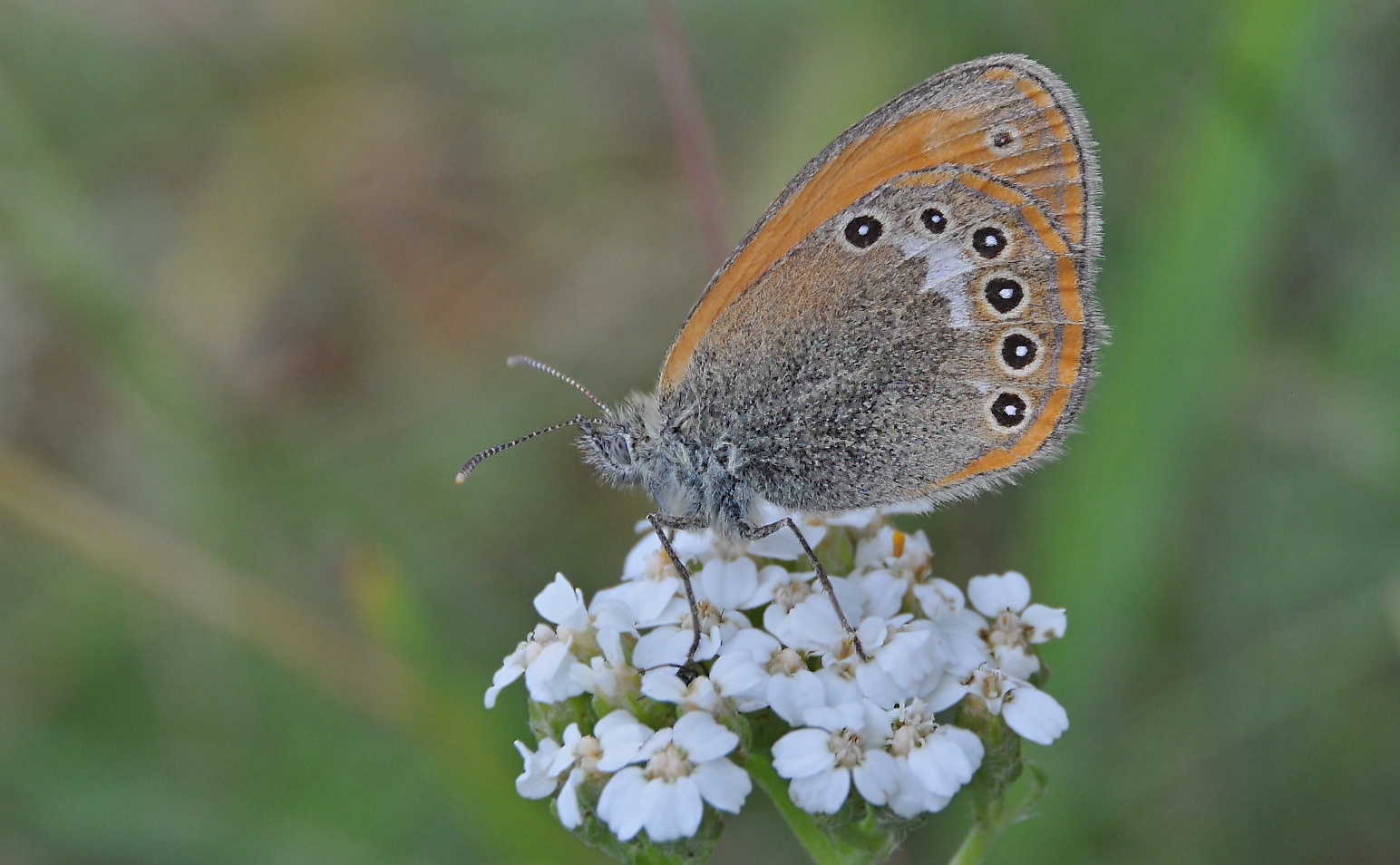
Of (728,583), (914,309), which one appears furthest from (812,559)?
(914,309)

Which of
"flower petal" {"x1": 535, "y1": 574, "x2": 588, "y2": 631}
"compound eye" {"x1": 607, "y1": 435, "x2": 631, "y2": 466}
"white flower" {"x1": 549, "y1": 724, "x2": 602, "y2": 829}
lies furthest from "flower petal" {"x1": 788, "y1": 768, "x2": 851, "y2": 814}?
"compound eye" {"x1": 607, "y1": 435, "x2": 631, "y2": 466}

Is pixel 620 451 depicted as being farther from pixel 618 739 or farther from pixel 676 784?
pixel 676 784

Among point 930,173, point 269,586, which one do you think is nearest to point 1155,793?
point 930,173

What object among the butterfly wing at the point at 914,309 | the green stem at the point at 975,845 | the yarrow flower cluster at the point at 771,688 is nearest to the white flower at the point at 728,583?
the yarrow flower cluster at the point at 771,688

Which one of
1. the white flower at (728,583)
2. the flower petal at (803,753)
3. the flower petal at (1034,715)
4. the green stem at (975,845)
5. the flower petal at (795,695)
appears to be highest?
the white flower at (728,583)

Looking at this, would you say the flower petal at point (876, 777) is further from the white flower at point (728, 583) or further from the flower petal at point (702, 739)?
the white flower at point (728, 583)

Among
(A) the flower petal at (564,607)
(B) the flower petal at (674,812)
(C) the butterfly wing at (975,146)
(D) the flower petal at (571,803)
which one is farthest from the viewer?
(C) the butterfly wing at (975,146)
